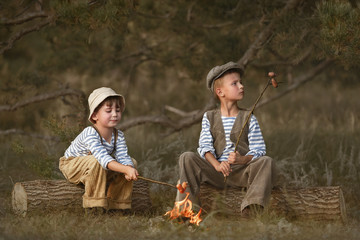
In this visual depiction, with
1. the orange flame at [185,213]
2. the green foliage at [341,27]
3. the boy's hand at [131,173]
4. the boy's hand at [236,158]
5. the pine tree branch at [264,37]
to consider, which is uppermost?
the pine tree branch at [264,37]

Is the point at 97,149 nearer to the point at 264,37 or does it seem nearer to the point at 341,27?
the point at 341,27

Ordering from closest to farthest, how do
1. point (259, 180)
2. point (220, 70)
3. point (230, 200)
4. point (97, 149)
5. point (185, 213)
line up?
1. point (185, 213)
2. point (259, 180)
3. point (97, 149)
4. point (230, 200)
5. point (220, 70)

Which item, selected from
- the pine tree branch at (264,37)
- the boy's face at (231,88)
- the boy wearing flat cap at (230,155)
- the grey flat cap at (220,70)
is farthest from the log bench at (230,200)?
the pine tree branch at (264,37)

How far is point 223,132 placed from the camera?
15.1 feet

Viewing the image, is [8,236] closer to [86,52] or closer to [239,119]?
[239,119]

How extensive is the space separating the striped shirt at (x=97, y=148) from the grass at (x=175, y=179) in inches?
17.4

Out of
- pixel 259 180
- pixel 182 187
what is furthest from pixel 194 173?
pixel 259 180

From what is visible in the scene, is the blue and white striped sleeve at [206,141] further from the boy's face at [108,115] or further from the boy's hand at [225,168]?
the boy's face at [108,115]

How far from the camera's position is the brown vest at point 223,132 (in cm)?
457

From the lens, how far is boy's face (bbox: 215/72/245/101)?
4598mm

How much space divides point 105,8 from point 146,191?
1.65m

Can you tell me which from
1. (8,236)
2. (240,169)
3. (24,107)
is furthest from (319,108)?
(8,236)

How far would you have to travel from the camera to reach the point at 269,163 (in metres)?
4.28

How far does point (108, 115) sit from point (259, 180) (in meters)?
1.25
